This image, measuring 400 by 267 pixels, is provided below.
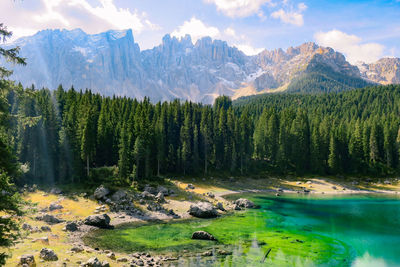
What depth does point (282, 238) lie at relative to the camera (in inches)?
1416

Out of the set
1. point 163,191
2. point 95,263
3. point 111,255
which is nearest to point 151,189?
point 163,191

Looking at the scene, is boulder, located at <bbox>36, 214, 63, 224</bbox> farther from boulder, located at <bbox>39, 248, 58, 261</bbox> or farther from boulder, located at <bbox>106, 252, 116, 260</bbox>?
boulder, located at <bbox>106, 252, 116, 260</bbox>

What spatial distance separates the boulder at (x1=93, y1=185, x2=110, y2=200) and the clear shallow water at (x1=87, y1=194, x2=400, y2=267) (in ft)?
46.9

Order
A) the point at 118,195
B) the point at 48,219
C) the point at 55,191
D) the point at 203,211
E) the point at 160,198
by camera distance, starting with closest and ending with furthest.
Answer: the point at 48,219 < the point at 203,211 < the point at 118,195 < the point at 160,198 < the point at 55,191

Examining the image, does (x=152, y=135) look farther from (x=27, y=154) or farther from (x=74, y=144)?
(x=27, y=154)

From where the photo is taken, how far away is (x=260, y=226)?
42.3 metres

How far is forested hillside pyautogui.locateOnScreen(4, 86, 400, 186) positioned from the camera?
2490 inches

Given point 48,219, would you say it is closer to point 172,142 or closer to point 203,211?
point 203,211

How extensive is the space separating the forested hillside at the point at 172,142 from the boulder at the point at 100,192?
8.60 meters

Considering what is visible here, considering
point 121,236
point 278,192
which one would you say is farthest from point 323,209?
point 121,236

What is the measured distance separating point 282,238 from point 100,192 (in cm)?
3351

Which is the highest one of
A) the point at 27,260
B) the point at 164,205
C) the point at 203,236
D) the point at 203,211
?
the point at 27,260

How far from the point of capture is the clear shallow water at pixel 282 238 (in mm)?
28781

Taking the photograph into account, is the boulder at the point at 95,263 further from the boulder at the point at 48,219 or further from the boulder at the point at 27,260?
the boulder at the point at 48,219
